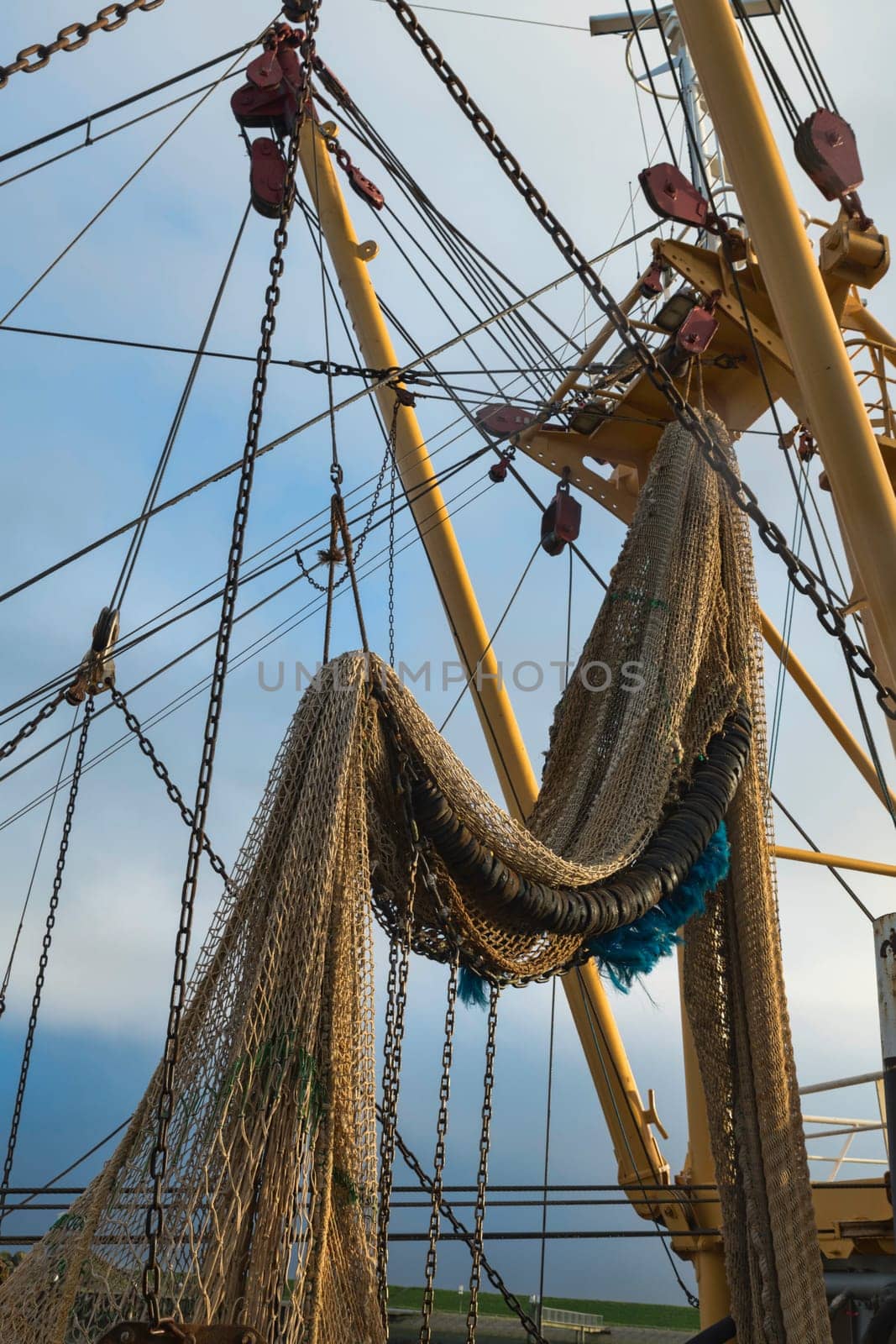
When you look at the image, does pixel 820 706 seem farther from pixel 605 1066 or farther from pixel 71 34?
pixel 71 34

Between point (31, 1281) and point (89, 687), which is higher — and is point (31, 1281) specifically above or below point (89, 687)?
below

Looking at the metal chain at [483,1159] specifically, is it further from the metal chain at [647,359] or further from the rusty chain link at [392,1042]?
the metal chain at [647,359]

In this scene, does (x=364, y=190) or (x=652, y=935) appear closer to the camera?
(x=652, y=935)

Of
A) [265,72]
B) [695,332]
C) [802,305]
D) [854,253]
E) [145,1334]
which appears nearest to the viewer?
[145,1334]

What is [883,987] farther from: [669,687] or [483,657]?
[483,657]

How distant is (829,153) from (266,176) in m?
2.75

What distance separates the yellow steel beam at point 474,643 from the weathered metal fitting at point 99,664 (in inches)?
100

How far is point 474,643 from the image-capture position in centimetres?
817

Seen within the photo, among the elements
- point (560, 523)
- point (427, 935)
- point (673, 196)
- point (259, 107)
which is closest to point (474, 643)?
point (560, 523)

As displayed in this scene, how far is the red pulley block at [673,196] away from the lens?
6535 millimetres

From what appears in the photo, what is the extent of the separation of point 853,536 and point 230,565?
10.8 feet

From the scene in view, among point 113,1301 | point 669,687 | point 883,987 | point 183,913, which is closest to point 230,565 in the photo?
point 183,913

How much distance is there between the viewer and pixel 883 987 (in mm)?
5375

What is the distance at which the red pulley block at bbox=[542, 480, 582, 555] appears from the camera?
27.7 ft
